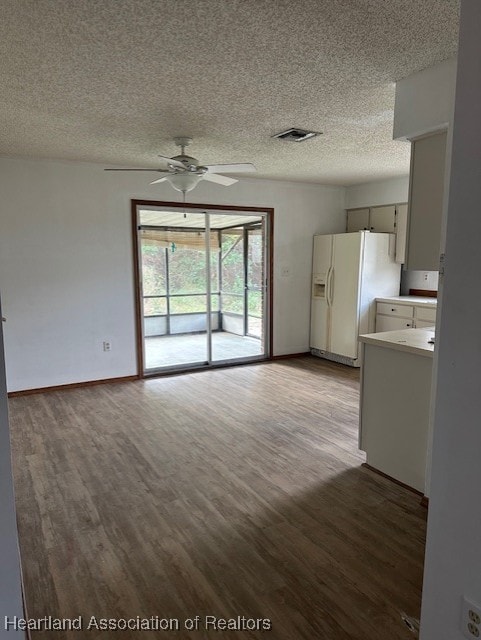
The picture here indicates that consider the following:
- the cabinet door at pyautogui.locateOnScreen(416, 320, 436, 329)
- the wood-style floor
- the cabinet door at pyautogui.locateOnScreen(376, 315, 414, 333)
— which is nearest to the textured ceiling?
the cabinet door at pyautogui.locateOnScreen(416, 320, 436, 329)

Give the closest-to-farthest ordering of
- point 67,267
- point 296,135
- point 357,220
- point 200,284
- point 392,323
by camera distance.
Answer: point 296,135 < point 67,267 < point 392,323 < point 357,220 < point 200,284

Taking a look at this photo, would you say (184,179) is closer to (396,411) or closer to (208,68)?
(208,68)

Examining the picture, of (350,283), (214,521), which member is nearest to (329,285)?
(350,283)

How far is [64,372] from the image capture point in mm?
4730

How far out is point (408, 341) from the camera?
270cm

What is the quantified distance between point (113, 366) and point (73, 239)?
1527mm

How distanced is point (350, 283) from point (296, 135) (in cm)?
242

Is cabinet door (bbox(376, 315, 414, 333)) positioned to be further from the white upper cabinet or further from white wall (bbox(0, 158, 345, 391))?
white wall (bbox(0, 158, 345, 391))

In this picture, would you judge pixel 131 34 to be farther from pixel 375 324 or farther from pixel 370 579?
pixel 375 324

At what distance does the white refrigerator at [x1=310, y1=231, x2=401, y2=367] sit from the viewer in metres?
5.45

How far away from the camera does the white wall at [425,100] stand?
2326mm

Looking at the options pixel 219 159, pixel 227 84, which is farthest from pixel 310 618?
pixel 219 159

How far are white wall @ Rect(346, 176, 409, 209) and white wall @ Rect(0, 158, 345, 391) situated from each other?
210 cm

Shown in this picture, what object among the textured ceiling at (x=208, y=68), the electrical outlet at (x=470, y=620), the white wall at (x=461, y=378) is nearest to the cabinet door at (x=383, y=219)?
the textured ceiling at (x=208, y=68)
